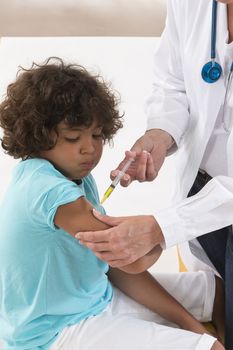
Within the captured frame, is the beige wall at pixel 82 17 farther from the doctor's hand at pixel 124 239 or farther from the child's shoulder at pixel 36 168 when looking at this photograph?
the doctor's hand at pixel 124 239

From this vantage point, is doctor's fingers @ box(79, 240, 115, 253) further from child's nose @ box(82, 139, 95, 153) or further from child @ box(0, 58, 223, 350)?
child's nose @ box(82, 139, 95, 153)

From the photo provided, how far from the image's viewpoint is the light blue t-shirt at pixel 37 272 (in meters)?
1.23

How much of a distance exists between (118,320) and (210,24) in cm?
75

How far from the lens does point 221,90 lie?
4.33ft

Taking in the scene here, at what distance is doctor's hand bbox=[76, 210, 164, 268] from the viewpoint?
1135mm

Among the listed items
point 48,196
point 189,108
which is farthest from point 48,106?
point 189,108

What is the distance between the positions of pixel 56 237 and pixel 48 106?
11.9 inches

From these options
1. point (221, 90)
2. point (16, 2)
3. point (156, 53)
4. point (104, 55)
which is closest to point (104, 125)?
point (221, 90)

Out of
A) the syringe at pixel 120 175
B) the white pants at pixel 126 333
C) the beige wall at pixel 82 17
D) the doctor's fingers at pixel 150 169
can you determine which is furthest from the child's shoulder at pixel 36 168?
the beige wall at pixel 82 17

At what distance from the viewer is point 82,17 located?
3.73m

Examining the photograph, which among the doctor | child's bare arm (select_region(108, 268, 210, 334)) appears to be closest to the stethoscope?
the doctor

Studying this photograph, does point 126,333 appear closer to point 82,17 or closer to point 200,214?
point 200,214

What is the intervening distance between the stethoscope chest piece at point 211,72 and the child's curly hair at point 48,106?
24 cm

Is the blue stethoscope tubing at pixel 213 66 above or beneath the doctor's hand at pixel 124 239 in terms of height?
above
